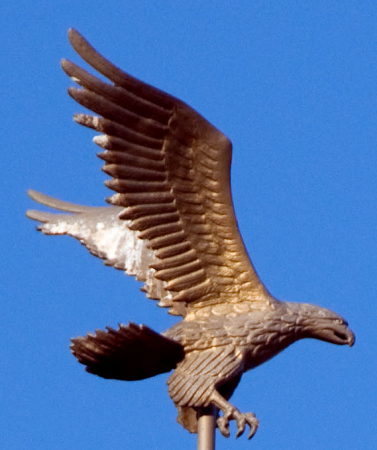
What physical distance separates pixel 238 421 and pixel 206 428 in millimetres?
215

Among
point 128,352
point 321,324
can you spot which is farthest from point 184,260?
point 321,324

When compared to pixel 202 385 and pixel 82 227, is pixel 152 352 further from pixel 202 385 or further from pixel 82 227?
pixel 82 227

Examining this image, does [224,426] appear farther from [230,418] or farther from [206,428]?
[206,428]

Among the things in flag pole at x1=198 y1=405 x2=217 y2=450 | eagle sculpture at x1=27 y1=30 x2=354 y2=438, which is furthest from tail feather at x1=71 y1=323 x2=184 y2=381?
flag pole at x1=198 y1=405 x2=217 y2=450

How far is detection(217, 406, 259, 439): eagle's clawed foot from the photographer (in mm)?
8930

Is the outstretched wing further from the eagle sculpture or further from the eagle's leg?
the eagle's leg

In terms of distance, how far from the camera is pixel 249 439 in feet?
29.5

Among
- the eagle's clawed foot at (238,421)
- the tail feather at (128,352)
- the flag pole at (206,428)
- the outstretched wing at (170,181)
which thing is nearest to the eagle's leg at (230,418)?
the eagle's clawed foot at (238,421)

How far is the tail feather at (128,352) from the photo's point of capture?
895 cm

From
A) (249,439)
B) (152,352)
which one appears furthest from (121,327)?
(249,439)

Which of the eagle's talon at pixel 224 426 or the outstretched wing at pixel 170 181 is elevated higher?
the outstretched wing at pixel 170 181

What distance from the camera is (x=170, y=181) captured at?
9148mm

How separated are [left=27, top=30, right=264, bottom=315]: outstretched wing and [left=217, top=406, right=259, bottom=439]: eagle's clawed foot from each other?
29.3 inches

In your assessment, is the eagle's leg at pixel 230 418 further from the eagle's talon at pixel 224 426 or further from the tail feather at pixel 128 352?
the tail feather at pixel 128 352
